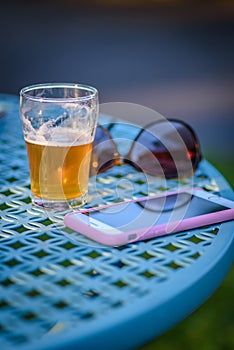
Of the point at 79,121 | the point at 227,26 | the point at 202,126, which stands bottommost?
the point at 202,126

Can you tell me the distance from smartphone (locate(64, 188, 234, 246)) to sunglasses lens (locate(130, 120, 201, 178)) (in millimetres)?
205

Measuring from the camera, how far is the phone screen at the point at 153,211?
1049 mm

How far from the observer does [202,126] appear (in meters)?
4.01

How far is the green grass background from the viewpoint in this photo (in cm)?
199

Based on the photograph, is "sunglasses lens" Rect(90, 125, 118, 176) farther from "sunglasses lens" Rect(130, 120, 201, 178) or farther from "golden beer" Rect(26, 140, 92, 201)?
"golden beer" Rect(26, 140, 92, 201)

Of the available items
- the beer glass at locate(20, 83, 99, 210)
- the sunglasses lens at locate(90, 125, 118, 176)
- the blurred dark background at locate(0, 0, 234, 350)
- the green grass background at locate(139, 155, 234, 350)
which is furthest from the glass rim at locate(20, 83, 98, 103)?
the blurred dark background at locate(0, 0, 234, 350)

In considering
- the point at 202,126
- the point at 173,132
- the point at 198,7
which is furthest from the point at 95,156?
the point at 198,7

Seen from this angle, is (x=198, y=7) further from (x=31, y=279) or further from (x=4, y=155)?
(x=31, y=279)

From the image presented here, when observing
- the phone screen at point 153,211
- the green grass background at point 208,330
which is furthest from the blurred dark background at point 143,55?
the phone screen at point 153,211

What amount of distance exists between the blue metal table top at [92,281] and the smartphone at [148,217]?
0.05ft

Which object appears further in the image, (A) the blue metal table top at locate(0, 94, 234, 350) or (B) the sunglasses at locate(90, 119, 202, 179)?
(B) the sunglasses at locate(90, 119, 202, 179)

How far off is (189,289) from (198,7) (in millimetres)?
6308

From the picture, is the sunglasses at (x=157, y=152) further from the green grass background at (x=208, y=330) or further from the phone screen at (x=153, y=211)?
the green grass background at (x=208, y=330)

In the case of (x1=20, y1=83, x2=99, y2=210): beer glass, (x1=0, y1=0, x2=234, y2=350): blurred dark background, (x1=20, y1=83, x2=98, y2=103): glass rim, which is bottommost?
(x1=0, y1=0, x2=234, y2=350): blurred dark background
